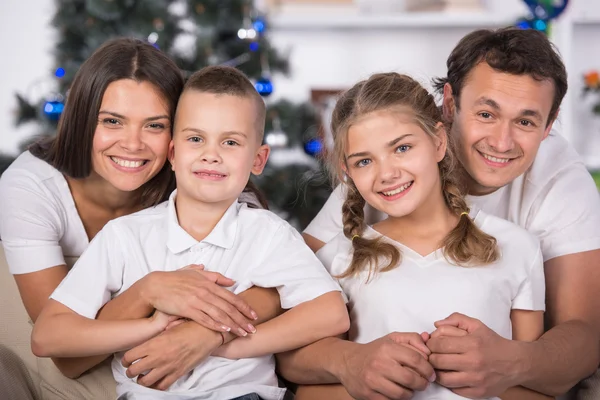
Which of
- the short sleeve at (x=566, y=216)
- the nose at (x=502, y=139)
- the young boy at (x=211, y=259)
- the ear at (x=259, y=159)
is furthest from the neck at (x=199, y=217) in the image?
the short sleeve at (x=566, y=216)

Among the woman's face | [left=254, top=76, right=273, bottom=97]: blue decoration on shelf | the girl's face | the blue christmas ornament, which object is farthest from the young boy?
the blue christmas ornament

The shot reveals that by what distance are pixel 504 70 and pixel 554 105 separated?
0.62 feet

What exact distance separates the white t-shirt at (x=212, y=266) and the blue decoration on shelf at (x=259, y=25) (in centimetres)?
219

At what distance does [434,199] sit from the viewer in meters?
1.81

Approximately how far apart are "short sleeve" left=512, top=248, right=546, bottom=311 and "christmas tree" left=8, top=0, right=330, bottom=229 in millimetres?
1958

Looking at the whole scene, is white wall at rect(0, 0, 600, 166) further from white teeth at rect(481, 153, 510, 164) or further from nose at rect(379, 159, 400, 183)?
nose at rect(379, 159, 400, 183)

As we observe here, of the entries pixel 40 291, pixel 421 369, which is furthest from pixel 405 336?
pixel 40 291

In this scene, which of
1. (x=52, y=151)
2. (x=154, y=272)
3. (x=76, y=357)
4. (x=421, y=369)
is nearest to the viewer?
(x=421, y=369)

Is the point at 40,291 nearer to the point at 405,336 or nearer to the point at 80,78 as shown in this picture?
the point at 80,78

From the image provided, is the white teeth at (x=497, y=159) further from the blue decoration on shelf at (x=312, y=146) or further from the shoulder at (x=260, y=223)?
the blue decoration on shelf at (x=312, y=146)

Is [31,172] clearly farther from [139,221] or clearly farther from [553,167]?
[553,167]

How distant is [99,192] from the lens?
2.08 metres

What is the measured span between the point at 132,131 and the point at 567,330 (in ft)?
3.86

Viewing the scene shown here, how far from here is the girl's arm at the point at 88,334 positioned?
161 cm
